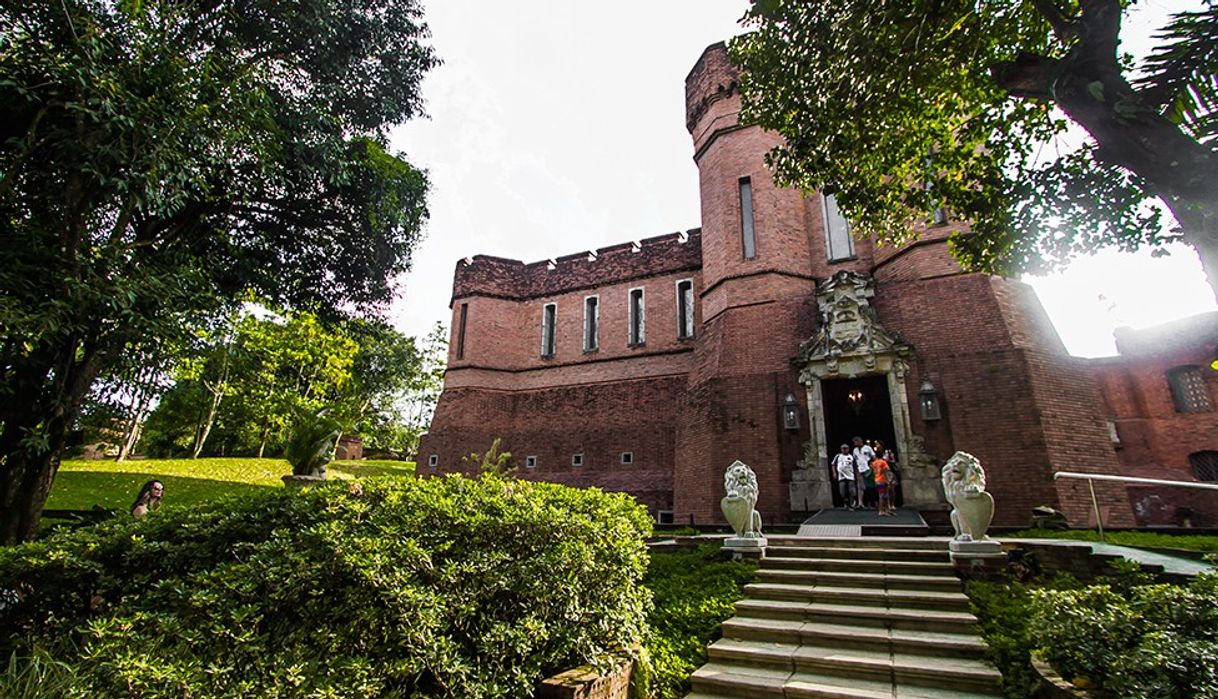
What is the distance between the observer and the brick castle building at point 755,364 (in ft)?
33.3

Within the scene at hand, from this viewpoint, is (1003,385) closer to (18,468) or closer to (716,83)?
(716,83)

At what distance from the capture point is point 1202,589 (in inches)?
145

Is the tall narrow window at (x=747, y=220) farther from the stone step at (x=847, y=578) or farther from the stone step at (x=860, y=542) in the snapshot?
the stone step at (x=847, y=578)

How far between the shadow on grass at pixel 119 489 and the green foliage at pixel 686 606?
11227 millimetres

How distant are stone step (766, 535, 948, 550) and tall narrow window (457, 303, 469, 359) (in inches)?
579

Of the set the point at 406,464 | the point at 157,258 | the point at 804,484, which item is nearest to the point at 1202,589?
the point at 804,484

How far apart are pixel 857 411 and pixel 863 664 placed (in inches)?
365

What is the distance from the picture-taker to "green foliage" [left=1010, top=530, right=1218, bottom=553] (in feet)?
24.0

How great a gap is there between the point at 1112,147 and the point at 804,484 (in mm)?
8323

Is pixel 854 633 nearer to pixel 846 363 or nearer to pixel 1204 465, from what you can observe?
pixel 846 363

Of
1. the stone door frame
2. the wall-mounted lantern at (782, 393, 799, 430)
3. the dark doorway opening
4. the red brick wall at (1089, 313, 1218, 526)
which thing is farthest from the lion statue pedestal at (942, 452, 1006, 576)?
the red brick wall at (1089, 313, 1218, 526)

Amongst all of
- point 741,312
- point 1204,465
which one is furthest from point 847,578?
point 1204,465

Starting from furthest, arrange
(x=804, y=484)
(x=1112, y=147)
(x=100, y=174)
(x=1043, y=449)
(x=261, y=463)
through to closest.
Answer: (x=261, y=463) → (x=804, y=484) → (x=1043, y=449) → (x=100, y=174) → (x=1112, y=147)

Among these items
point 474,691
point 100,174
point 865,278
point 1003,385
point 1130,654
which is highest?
point 865,278
